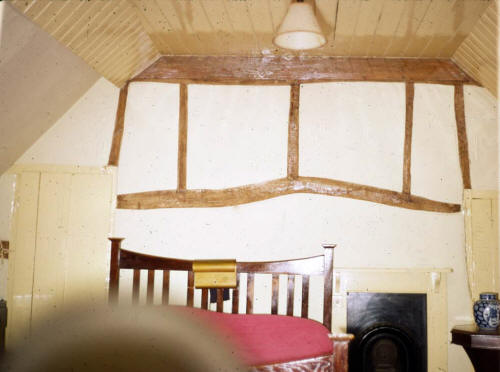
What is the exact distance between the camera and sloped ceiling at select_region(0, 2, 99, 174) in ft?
8.92

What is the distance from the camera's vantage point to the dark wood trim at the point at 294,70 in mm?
3855

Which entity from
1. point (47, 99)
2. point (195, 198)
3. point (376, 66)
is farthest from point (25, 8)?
point (376, 66)

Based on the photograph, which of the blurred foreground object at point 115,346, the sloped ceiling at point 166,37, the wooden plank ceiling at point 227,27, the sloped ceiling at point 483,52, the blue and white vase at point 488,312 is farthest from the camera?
the blue and white vase at point 488,312

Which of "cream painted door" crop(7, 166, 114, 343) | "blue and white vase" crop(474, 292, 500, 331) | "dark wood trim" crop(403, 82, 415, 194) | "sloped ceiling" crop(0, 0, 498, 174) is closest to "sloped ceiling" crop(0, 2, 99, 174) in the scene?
"sloped ceiling" crop(0, 0, 498, 174)

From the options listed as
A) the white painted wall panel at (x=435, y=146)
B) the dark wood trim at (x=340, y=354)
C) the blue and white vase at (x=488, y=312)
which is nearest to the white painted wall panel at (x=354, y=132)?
the white painted wall panel at (x=435, y=146)

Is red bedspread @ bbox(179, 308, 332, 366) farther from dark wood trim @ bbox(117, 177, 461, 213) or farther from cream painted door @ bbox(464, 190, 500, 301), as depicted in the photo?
cream painted door @ bbox(464, 190, 500, 301)

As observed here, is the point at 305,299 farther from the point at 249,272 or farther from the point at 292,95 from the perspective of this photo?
→ the point at 292,95

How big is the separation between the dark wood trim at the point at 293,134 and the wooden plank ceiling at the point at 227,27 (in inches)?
14.1

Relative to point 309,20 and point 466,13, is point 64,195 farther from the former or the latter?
point 466,13

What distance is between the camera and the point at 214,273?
2.74 m

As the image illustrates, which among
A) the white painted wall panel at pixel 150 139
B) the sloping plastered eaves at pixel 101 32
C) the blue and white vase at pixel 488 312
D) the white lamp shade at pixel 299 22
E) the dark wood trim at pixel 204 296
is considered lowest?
the blue and white vase at pixel 488 312

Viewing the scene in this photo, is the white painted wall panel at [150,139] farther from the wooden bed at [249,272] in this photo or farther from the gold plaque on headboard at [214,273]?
the gold plaque on headboard at [214,273]

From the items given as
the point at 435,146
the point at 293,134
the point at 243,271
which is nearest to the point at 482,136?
the point at 435,146

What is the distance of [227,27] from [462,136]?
207 centimetres
